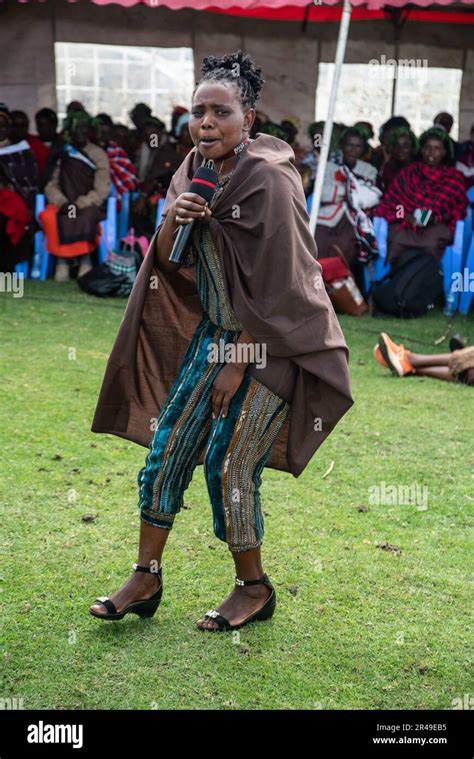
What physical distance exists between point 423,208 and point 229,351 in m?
7.35

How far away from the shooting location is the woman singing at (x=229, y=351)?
9.23 ft

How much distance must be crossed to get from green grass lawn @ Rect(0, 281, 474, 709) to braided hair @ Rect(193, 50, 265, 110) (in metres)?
1.80

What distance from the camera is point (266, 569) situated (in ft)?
12.1

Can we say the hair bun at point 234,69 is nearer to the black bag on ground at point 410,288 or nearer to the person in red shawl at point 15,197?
the black bag on ground at point 410,288

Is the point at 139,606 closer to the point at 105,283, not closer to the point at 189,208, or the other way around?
the point at 189,208

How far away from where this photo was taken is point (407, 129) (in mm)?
10703

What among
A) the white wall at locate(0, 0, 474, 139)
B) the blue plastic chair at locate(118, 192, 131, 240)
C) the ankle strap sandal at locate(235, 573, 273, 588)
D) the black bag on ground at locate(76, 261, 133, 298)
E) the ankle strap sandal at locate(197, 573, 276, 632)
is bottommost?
the black bag on ground at locate(76, 261, 133, 298)

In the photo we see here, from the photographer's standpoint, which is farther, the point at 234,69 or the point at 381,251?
the point at 381,251

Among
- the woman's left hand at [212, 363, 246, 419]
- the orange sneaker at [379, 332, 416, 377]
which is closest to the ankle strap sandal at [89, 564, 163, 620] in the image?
the woman's left hand at [212, 363, 246, 419]

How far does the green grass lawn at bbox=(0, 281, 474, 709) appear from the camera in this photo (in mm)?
2840

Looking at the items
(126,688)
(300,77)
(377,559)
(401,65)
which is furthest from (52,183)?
(126,688)

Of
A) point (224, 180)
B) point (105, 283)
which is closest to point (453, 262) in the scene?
point (105, 283)

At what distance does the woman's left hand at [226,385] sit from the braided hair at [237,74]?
0.83m

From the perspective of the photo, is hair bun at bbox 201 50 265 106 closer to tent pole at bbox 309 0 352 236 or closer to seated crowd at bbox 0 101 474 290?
tent pole at bbox 309 0 352 236
